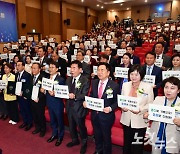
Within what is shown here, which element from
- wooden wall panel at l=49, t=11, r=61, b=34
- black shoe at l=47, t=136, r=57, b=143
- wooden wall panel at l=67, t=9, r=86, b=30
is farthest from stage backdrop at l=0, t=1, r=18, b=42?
black shoe at l=47, t=136, r=57, b=143

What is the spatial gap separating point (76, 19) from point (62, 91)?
15444 mm

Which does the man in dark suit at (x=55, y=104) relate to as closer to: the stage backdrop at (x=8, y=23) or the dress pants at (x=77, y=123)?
the dress pants at (x=77, y=123)

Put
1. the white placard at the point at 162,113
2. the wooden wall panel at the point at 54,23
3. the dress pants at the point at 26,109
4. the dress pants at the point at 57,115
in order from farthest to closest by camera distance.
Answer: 1. the wooden wall panel at the point at 54,23
2. the dress pants at the point at 26,109
3. the dress pants at the point at 57,115
4. the white placard at the point at 162,113

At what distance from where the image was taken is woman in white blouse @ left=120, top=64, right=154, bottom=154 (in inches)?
83.4

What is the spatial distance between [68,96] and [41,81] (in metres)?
0.82

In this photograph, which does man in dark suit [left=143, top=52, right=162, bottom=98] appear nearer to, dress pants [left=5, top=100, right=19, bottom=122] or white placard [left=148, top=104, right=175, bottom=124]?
white placard [left=148, top=104, right=175, bottom=124]

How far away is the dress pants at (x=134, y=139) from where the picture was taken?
2.20 m

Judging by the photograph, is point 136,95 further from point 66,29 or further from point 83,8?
point 83,8

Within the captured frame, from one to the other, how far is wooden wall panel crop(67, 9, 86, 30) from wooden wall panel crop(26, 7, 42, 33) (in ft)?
10.6

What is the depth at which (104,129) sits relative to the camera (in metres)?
2.39

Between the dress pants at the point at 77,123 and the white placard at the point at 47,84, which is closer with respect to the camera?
the dress pants at the point at 77,123

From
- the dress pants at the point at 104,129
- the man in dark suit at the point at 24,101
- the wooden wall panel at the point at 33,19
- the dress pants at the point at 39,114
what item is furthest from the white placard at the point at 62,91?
the wooden wall panel at the point at 33,19

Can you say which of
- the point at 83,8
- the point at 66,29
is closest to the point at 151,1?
the point at 83,8

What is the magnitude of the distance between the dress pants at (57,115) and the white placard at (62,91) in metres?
0.33
